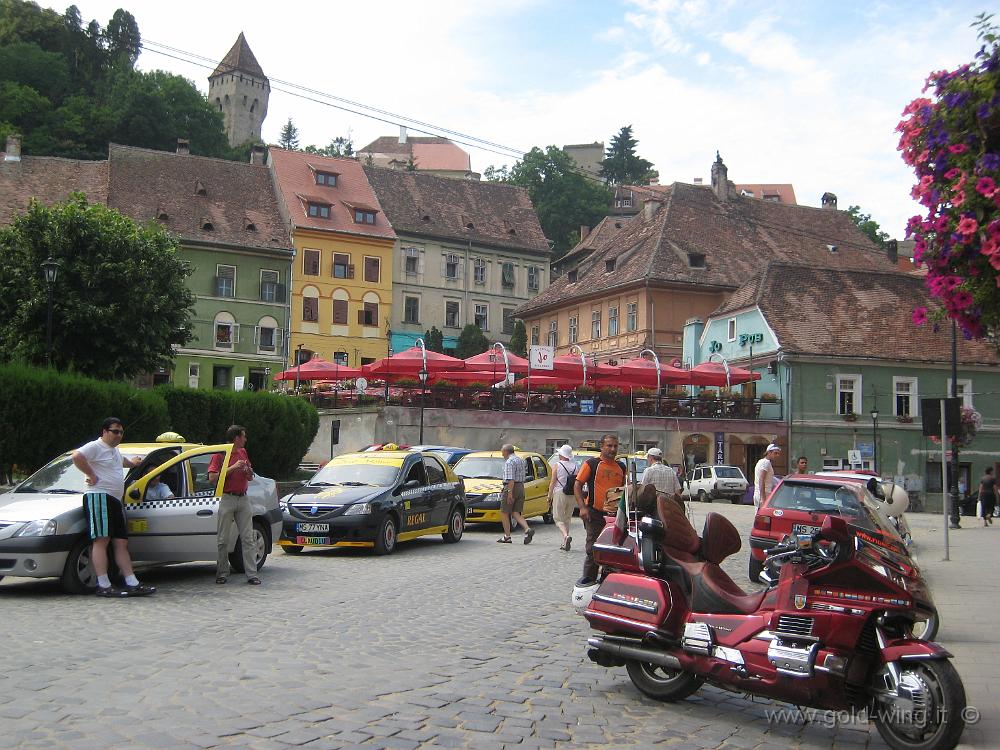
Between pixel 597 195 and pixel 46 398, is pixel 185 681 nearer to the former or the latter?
pixel 46 398

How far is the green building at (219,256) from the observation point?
62219mm

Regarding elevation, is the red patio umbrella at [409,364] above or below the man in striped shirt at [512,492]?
above

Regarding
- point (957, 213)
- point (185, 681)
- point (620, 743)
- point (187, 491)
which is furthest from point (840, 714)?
point (187, 491)

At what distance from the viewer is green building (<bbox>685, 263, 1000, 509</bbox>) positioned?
52469 mm

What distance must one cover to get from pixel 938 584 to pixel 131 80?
86.3 metres

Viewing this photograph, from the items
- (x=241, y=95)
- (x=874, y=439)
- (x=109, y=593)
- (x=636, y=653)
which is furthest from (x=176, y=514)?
(x=241, y=95)

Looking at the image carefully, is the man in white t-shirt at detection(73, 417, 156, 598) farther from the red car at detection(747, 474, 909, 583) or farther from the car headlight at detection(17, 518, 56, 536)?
the red car at detection(747, 474, 909, 583)

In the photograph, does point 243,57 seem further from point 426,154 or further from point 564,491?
point 564,491

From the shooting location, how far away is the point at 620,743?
660 cm

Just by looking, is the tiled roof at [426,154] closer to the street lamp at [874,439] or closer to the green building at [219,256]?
the green building at [219,256]

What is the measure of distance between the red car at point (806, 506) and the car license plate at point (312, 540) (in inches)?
261

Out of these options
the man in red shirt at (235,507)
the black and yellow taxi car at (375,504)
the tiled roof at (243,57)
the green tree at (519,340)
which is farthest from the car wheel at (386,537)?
the tiled roof at (243,57)

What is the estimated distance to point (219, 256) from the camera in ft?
207

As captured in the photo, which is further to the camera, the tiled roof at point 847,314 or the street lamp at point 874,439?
the tiled roof at point 847,314
